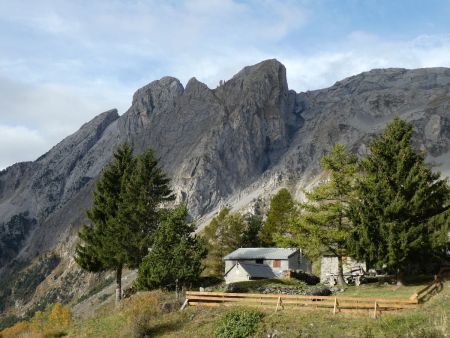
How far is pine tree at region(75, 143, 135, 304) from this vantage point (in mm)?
44281

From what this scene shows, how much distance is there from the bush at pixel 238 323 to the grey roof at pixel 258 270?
33666mm

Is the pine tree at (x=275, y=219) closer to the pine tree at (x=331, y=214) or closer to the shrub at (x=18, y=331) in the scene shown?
the pine tree at (x=331, y=214)

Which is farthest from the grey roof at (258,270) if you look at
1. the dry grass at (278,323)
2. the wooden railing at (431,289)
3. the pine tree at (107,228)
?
the dry grass at (278,323)

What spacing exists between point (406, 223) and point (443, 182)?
18.4ft

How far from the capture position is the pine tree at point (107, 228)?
44281 mm

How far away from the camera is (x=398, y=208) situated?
33750mm

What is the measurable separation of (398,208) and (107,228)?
26.2 metres

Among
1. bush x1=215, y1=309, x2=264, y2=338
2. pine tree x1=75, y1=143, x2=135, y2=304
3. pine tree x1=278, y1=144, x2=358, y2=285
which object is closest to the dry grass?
bush x1=215, y1=309, x2=264, y2=338

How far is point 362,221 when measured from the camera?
34.2 metres

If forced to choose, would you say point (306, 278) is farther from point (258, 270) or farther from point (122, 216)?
point (122, 216)

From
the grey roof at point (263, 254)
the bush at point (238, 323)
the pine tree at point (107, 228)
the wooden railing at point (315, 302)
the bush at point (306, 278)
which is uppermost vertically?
the pine tree at point (107, 228)

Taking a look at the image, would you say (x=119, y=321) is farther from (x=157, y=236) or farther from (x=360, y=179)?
(x=360, y=179)

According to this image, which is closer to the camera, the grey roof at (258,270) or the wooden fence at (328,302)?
the wooden fence at (328,302)

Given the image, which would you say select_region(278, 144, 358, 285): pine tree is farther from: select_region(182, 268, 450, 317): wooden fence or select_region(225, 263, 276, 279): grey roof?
select_region(225, 263, 276, 279): grey roof
